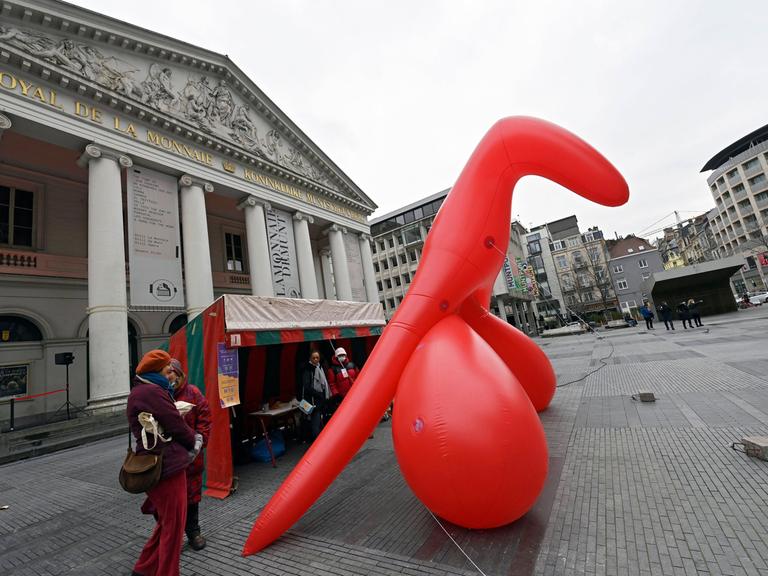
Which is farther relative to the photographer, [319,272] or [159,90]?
[319,272]

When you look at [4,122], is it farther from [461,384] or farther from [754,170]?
[754,170]

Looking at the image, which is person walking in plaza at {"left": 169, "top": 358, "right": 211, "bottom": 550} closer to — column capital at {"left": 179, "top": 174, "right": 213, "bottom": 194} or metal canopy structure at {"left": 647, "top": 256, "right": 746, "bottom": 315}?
column capital at {"left": 179, "top": 174, "right": 213, "bottom": 194}

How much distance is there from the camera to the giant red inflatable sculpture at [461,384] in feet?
9.57

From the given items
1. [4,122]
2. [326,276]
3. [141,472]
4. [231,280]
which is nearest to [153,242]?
[4,122]

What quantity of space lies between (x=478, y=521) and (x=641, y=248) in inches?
2798

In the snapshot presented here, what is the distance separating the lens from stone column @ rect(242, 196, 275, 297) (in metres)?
18.3

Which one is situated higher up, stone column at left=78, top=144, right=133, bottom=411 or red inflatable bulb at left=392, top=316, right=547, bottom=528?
stone column at left=78, top=144, right=133, bottom=411

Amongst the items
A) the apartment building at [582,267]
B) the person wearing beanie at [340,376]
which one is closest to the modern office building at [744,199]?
the apartment building at [582,267]

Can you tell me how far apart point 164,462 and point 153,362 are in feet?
2.73

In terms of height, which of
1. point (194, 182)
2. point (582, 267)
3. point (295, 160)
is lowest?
point (582, 267)

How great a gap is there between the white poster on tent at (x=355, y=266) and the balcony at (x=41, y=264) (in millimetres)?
14721

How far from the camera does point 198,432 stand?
3805 millimetres

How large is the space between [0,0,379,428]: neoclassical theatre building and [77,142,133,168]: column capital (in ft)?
0.23

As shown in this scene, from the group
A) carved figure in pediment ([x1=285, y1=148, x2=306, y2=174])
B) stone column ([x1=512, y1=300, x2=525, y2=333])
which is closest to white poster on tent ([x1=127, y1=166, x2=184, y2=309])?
carved figure in pediment ([x1=285, y1=148, x2=306, y2=174])
